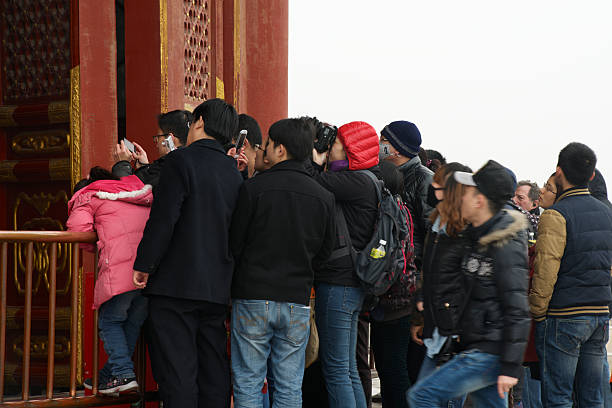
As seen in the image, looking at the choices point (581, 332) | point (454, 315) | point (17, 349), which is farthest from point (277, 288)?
point (17, 349)

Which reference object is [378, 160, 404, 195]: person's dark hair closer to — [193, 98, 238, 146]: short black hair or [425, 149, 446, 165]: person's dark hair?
[193, 98, 238, 146]: short black hair

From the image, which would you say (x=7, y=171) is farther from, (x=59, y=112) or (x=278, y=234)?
(x=278, y=234)

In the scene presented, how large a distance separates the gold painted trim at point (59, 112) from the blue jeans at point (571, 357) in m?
3.99

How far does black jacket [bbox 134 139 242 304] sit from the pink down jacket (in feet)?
1.10

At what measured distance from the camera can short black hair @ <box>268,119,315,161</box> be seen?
3.45m

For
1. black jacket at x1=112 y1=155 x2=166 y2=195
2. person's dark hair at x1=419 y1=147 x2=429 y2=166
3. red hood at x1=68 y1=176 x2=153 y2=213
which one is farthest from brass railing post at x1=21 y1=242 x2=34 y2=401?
person's dark hair at x1=419 y1=147 x2=429 y2=166

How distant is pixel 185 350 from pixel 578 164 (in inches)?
95.5

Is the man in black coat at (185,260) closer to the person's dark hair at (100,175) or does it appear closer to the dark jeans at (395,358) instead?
the person's dark hair at (100,175)

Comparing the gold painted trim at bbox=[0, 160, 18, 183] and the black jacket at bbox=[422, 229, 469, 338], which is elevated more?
the gold painted trim at bbox=[0, 160, 18, 183]

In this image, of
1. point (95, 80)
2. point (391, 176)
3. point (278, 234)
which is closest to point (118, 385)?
point (278, 234)

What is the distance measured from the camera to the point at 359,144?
3814 mm

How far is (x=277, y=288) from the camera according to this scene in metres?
3.30

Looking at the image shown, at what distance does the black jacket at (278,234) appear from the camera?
331 centimetres

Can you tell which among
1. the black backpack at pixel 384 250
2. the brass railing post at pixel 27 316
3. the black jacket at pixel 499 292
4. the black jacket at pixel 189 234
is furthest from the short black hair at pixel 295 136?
the brass railing post at pixel 27 316
